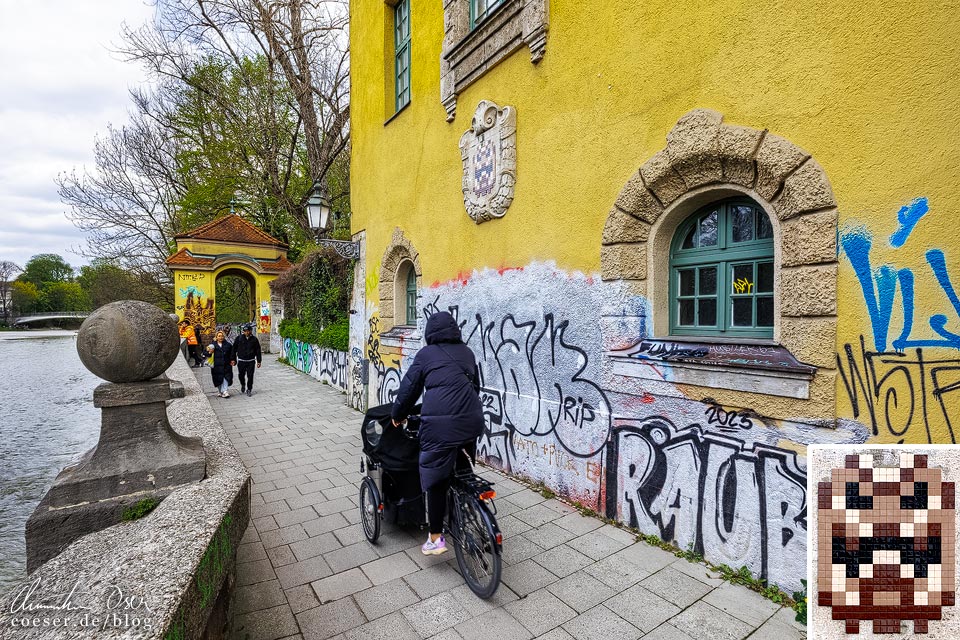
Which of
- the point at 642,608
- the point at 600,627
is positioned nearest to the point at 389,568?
the point at 600,627

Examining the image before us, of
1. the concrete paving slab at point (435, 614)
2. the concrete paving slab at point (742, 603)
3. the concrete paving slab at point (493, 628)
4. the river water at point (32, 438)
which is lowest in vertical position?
the river water at point (32, 438)

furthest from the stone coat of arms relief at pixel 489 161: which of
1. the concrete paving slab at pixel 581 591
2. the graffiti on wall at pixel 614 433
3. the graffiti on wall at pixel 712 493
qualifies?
the concrete paving slab at pixel 581 591

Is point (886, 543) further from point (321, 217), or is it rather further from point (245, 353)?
point (245, 353)

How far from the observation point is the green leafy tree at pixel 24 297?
54297mm

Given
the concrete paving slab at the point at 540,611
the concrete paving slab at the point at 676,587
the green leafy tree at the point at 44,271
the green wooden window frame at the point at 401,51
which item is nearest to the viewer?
the concrete paving slab at the point at 540,611

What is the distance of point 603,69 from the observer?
407 cm

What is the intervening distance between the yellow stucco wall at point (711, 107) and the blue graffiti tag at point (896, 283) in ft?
0.10

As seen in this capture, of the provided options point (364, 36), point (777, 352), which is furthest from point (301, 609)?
point (364, 36)

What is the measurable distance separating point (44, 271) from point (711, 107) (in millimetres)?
85179

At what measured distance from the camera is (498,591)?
3096mm

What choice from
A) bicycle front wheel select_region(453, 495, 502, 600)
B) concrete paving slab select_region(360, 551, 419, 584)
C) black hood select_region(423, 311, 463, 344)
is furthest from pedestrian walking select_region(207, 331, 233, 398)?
bicycle front wheel select_region(453, 495, 502, 600)

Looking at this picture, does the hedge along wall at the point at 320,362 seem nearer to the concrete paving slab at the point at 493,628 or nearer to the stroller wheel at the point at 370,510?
the stroller wheel at the point at 370,510

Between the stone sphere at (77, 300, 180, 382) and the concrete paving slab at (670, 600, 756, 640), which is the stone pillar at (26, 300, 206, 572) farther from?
the concrete paving slab at (670, 600, 756, 640)

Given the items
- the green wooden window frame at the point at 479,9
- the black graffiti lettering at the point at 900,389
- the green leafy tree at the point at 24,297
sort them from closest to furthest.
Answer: the black graffiti lettering at the point at 900,389 < the green wooden window frame at the point at 479,9 < the green leafy tree at the point at 24,297
